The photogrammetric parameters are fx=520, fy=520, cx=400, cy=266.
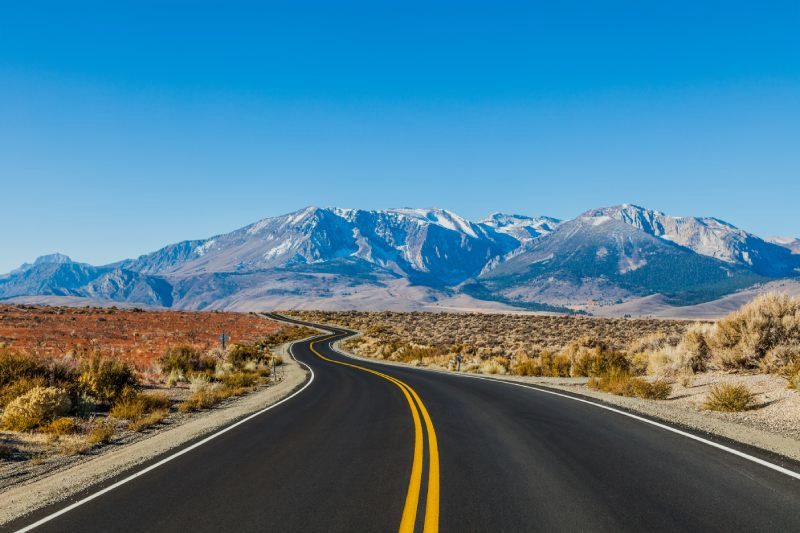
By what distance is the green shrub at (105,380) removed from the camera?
16109mm

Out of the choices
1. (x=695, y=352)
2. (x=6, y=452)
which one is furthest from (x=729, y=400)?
(x=6, y=452)

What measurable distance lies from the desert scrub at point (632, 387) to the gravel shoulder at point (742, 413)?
0.34 m

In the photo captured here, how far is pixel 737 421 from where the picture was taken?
11375 millimetres

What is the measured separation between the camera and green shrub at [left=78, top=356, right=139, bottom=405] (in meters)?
16.1

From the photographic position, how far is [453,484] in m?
7.02

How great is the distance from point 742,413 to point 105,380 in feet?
59.4

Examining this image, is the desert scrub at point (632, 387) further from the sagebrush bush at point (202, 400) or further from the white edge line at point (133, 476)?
the sagebrush bush at point (202, 400)

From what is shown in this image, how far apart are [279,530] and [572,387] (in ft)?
53.0

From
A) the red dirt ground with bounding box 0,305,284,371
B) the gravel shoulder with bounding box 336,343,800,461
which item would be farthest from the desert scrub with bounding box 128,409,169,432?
the gravel shoulder with bounding box 336,343,800,461

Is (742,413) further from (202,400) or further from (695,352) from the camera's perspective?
(202,400)

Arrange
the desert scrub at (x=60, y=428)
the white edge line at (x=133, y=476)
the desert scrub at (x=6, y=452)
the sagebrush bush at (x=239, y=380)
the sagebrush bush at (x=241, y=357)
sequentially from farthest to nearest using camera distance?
1. the sagebrush bush at (x=241, y=357)
2. the sagebrush bush at (x=239, y=380)
3. the desert scrub at (x=60, y=428)
4. the desert scrub at (x=6, y=452)
5. the white edge line at (x=133, y=476)

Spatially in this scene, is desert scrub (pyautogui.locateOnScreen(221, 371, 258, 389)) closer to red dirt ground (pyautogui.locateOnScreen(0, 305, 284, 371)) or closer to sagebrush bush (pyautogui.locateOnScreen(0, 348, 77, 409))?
red dirt ground (pyautogui.locateOnScreen(0, 305, 284, 371))

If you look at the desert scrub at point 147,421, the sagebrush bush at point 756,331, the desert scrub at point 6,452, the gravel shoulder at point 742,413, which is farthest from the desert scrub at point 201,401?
the sagebrush bush at point 756,331

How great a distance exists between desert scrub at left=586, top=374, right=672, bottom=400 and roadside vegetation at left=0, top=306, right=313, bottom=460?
44.1 feet
